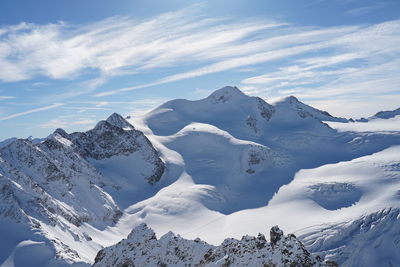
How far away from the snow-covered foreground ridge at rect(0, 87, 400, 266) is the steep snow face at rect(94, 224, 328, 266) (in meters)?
20.5

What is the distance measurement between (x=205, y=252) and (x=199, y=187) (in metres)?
88.5

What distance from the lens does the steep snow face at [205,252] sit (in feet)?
76.4

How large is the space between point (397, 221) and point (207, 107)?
394ft

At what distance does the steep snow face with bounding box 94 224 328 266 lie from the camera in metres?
23.3

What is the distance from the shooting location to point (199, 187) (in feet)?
409

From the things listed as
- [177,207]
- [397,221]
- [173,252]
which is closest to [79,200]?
[177,207]

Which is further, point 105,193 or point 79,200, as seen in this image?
point 105,193

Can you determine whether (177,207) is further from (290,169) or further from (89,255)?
(290,169)

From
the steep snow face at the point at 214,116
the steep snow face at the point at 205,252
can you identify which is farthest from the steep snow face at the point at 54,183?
the steep snow face at the point at 214,116

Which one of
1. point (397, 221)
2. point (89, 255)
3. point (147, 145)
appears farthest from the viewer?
point (147, 145)

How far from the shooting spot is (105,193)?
107625 millimetres

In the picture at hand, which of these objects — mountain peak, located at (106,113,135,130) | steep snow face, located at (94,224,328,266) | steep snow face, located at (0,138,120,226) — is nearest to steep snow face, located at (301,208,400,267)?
steep snow face, located at (0,138,120,226)

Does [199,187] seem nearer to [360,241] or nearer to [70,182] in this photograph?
[70,182]

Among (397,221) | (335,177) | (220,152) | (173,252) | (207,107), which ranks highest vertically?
(207,107)
